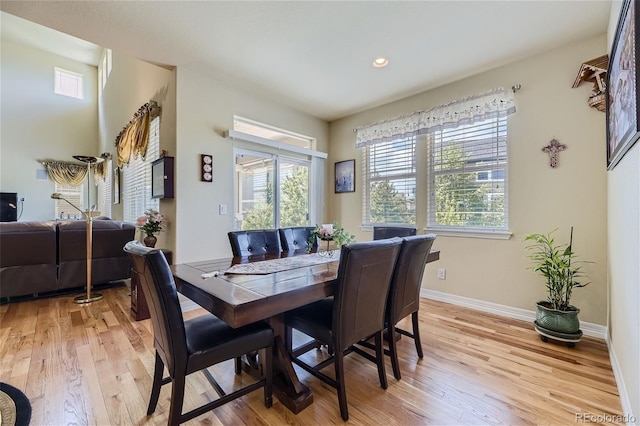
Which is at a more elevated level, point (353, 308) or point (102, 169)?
point (102, 169)

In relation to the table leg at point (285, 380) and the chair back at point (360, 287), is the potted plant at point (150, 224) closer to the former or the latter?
the table leg at point (285, 380)

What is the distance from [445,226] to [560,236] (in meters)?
1.05

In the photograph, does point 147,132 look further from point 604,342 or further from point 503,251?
point 604,342

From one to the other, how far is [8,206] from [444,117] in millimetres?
8791

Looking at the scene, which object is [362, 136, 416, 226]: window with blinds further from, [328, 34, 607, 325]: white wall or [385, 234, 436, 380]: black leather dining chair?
[385, 234, 436, 380]: black leather dining chair

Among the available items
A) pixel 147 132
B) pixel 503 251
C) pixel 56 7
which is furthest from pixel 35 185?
pixel 503 251

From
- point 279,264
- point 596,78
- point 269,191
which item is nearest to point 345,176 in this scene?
point 269,191

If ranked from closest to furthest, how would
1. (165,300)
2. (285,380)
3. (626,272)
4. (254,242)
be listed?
(165,300) < (626,272) < (285,380) < (254,242)

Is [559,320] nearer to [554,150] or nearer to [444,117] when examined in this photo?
[554,150]

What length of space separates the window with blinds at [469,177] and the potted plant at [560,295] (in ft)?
1.87

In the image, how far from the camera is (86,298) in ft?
11.1

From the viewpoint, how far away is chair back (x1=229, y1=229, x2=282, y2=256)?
240cm

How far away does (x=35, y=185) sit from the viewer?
6.74m

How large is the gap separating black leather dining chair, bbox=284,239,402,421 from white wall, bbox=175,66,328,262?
191 centimetres
